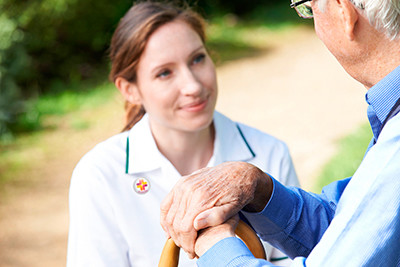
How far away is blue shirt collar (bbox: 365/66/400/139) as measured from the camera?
4.48ft

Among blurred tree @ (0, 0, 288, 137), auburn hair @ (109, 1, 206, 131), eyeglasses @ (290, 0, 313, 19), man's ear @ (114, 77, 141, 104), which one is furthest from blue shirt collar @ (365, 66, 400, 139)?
blurred tree @ (0, 0, 288, 137)

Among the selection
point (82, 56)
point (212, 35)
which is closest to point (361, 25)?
point (82, 56)

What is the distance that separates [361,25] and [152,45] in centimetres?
141

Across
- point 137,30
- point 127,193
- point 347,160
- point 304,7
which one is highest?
point 137,30

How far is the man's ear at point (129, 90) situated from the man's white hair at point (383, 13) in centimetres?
161

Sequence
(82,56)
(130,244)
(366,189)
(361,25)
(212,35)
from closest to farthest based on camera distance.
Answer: (366,189)
(361,25)
(130,244)
(82,56)
(212,35)

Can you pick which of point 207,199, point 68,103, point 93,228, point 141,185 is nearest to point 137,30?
point 141,185

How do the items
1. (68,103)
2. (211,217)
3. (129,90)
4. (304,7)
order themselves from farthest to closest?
(68,103) < (129,90) < (304,7) < (211,217)

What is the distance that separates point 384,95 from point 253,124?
272 inches

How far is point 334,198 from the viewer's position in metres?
1.86

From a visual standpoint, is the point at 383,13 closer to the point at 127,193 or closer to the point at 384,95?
the point at 384,95

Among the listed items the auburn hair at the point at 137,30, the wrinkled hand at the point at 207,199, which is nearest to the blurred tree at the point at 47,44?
the auburn hair at the point at 137,30

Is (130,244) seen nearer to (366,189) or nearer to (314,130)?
(366,189)

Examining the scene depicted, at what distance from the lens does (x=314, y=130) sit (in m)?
7.92
